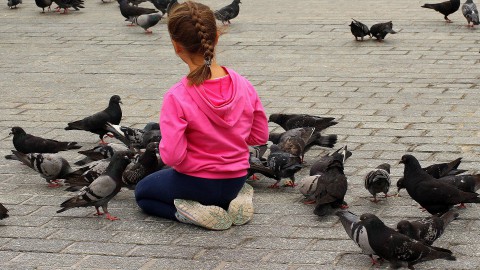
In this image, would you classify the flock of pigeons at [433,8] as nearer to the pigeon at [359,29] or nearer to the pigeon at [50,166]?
the pigeon at [359,29]

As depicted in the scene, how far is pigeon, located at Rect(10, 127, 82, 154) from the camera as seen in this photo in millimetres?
8711

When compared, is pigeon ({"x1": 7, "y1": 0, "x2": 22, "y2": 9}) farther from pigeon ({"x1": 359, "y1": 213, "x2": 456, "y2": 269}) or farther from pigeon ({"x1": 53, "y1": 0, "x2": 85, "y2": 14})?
pigeon ({"x1": 359, "y1": 213, "x2": 456, "y2": 269})

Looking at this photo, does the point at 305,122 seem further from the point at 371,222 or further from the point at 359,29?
the point at 359,29

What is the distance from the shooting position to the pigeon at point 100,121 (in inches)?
373

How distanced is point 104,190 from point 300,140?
2.00m

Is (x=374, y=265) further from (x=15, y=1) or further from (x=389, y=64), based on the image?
(x=15, y=1)

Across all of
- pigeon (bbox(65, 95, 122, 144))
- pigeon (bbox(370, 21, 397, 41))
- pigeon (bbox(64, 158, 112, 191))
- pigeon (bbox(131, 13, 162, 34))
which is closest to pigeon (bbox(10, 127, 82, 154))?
pigeon (bbox(65, 95, 122, 144))

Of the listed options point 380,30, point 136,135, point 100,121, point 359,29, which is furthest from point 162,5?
point 136,135

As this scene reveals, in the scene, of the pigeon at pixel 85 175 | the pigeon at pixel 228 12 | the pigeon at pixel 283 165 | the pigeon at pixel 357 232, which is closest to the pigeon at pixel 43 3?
the pigeon at pixel 228 12

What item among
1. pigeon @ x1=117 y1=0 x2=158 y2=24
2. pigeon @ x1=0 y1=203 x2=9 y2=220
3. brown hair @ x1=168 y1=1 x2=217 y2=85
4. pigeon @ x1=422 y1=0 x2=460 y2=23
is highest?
brown hair @ x1=168 y1=1 x2=217 y2=85

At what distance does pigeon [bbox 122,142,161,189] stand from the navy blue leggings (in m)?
0.39

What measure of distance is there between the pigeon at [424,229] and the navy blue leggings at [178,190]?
130 cm

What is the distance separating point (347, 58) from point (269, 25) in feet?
9.76

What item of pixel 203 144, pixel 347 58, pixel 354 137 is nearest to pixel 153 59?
pixel 347 58
